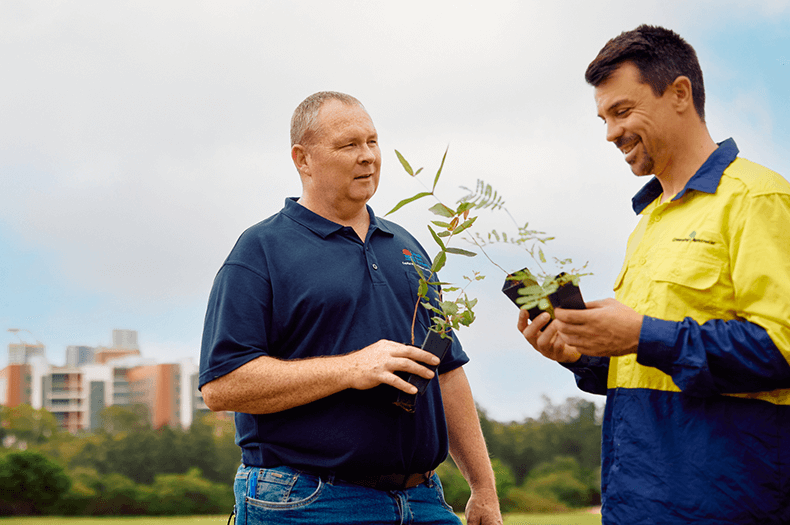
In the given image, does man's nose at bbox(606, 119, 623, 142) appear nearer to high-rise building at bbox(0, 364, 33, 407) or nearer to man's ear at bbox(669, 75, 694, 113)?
man's ear at bbox(669, 75, 694, 113)

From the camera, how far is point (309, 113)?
2.62 meters

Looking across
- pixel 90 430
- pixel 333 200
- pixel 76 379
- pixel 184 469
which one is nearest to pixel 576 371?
pixel 333 200

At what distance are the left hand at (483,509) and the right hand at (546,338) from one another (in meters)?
0.78

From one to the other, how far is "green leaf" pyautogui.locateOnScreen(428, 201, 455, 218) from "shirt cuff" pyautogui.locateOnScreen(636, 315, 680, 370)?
0.81 m

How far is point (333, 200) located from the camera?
2.59 m

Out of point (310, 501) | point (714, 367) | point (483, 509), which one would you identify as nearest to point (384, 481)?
point (310, 501)

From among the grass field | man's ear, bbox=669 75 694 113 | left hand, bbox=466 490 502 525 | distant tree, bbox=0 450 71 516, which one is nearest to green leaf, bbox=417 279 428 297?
left hand, bbox=466 490 502 525

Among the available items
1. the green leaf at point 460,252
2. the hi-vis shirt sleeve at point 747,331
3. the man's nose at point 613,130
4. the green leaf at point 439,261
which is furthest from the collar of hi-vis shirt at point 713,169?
the green leaf at point 439,261

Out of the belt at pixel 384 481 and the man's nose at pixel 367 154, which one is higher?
the man's nose at pixel 367 154

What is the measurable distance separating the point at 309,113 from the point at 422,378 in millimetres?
1211

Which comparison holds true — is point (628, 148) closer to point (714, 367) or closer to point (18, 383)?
point (714, 367)

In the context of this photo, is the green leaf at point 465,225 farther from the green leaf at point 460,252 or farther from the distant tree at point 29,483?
the distant tree at point 29,483

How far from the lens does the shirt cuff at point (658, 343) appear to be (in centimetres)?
173

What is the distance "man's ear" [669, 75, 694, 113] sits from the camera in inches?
79.8
